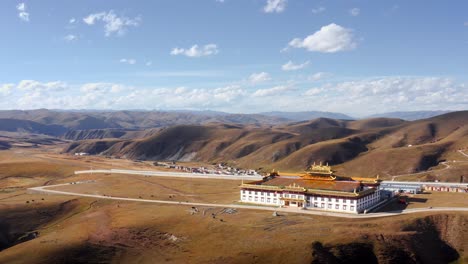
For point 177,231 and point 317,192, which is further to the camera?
point 317,192

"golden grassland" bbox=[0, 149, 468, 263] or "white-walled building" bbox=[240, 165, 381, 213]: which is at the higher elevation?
"white-walled building" bbox=[240, 165, 381, 213]

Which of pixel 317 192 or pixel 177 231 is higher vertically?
pixel 317 192

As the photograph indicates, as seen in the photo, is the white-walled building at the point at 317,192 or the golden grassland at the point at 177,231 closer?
the golden grassland at the point at 177,231

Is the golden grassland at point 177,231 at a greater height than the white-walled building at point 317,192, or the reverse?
the white-walled building at point 317,192

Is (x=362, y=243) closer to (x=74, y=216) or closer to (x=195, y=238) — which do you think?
(x=195, y=238)

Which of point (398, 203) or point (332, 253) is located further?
point (398, 203)

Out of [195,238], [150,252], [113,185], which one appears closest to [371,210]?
[195,238]

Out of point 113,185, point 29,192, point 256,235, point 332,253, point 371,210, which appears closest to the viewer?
point 332,253

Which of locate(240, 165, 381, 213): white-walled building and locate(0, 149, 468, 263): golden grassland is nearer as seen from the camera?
locate(0, 149, 468, 263): golden grassland
